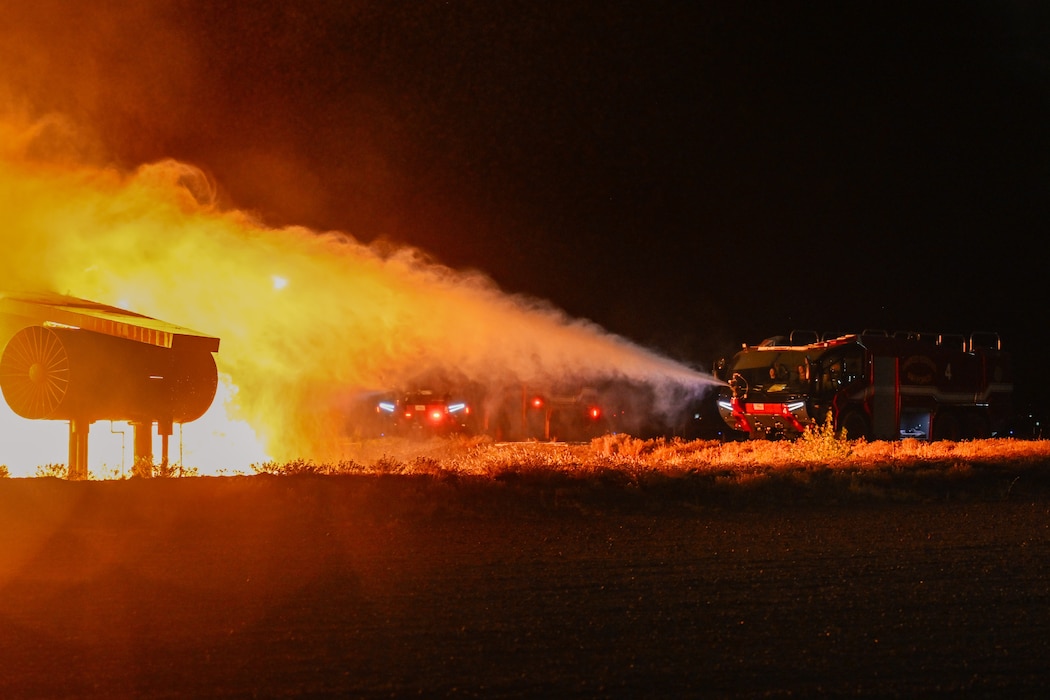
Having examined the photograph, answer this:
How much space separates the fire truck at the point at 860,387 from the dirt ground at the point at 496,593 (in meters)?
9.34

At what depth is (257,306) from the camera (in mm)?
25500

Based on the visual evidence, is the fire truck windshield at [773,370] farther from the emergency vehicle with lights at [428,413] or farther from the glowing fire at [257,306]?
the emergency vehicle with lights at [428,413]

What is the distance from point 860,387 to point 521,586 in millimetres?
17786

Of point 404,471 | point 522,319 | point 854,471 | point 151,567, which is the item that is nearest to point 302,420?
point 522,319

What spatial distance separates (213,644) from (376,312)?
63.0 ft

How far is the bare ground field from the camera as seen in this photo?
24.7ft

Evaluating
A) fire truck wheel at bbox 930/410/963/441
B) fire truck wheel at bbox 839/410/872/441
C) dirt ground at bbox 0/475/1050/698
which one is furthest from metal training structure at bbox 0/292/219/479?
fire truck wheel at bbox 930/410/963/441

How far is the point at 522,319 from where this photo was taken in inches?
1149

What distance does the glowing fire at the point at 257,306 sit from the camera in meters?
23.4

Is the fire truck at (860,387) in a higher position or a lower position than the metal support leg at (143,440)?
higher

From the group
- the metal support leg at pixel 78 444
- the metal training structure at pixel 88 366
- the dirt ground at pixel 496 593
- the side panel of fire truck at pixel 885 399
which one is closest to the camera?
the dirt ground at pixel 496 593

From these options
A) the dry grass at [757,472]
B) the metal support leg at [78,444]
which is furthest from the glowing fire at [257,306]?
the dry grass at [757,472]

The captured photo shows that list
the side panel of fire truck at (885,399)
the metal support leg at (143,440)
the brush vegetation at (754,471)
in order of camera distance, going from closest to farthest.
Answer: the brush vegetation at (754,471)
the metal support leg at (143,440)
the side panel of fire truck at (885,399)

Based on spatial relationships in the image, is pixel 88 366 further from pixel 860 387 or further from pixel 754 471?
pixel 860 387
